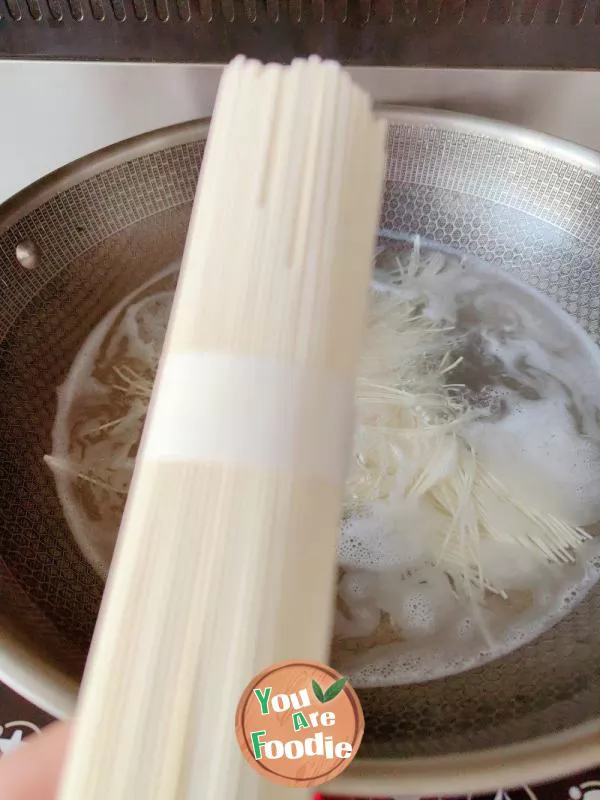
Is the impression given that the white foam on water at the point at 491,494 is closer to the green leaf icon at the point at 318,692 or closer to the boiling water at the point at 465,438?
the boiling water at the point at 465,438

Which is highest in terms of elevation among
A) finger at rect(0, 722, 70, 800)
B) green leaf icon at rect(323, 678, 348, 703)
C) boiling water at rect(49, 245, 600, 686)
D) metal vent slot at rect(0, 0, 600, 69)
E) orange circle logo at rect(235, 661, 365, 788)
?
metal vent slot at rect(0, 0, 600, 69)

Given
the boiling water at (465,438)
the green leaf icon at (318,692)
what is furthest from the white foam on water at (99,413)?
the green leaf icon at (318,692)

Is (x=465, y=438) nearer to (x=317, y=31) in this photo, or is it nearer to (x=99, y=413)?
(x=99, y=413)

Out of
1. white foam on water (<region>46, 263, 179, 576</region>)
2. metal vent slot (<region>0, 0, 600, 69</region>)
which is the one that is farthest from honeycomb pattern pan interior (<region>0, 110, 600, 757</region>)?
metal vent slot (<region>0, 0, 600, 69</region>)

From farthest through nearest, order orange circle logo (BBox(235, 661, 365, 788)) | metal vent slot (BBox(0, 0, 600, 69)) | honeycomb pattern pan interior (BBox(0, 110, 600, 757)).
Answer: metal vent slot (BBox(0, 0, 600, 69))
honeycomb pattern pan interior (BBox(0, 110, 600, 757))
orange circle logo (BBox(235, 661, 365, 788))

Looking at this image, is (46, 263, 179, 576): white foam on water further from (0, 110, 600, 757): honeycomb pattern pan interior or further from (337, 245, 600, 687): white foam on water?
(337, 245, 600, 687): white foam on water

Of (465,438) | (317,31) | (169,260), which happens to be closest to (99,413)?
(169,260)

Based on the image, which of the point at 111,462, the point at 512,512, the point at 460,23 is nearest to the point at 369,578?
the point at 512,512
